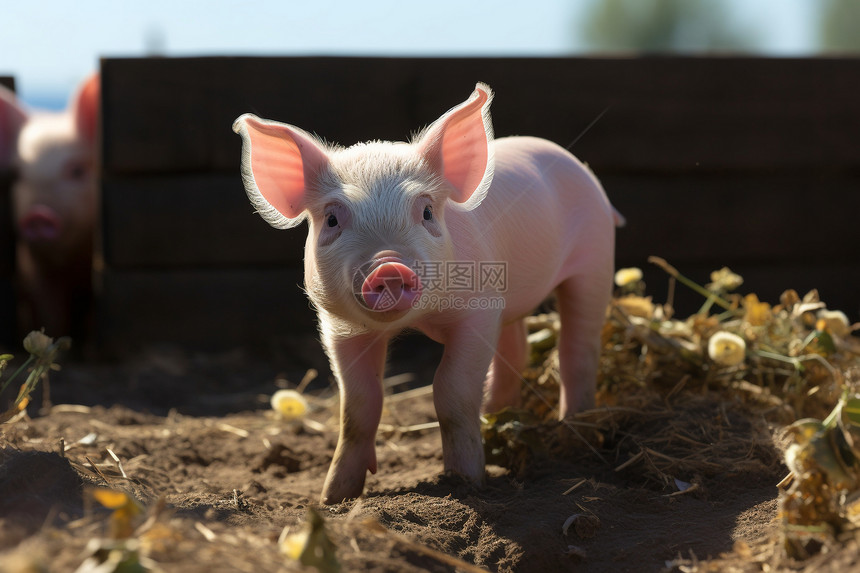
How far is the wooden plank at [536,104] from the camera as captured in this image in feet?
16.1

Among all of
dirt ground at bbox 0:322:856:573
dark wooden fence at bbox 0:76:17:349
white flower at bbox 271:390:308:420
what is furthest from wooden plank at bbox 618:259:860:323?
dark wooden fence at bbox 0:76:17:349

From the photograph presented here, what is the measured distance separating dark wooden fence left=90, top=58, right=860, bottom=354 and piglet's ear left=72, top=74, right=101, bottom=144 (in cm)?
85

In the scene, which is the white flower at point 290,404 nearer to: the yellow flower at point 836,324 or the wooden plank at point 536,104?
the wooden plank at point 536,104

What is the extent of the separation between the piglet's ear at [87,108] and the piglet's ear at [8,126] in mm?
463

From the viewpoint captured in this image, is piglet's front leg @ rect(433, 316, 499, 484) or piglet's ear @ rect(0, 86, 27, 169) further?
piglet's ear @ rect(0, 86, 27, 169)

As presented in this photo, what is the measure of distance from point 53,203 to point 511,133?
2.93 metres

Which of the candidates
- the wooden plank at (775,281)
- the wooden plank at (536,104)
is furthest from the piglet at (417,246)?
the wooden plank at (775,281)

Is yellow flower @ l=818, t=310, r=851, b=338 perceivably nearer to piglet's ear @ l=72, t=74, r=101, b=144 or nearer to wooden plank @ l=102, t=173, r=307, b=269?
wooden plank @ l=102, t=173, r=307, b=269

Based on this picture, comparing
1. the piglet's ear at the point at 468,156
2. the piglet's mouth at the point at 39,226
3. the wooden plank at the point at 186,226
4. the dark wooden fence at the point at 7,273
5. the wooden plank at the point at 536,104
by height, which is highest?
the piglet's ear at the point at 468,156

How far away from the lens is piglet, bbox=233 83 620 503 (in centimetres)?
236

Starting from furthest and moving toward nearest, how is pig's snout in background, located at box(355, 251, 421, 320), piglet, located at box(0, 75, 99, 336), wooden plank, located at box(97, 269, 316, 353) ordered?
piglet, located at box(0, 75, 99, 336), wooden plank, located at box(97, 269, 316, 353), pig's snout in background, located at box(355, 251, 421, 320)

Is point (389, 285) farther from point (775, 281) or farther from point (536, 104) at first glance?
point (775, 281)

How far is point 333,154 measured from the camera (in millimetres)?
2674

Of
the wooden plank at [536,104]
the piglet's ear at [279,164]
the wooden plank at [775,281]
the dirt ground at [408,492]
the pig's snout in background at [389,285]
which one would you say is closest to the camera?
the dirt ground at [408,492]
